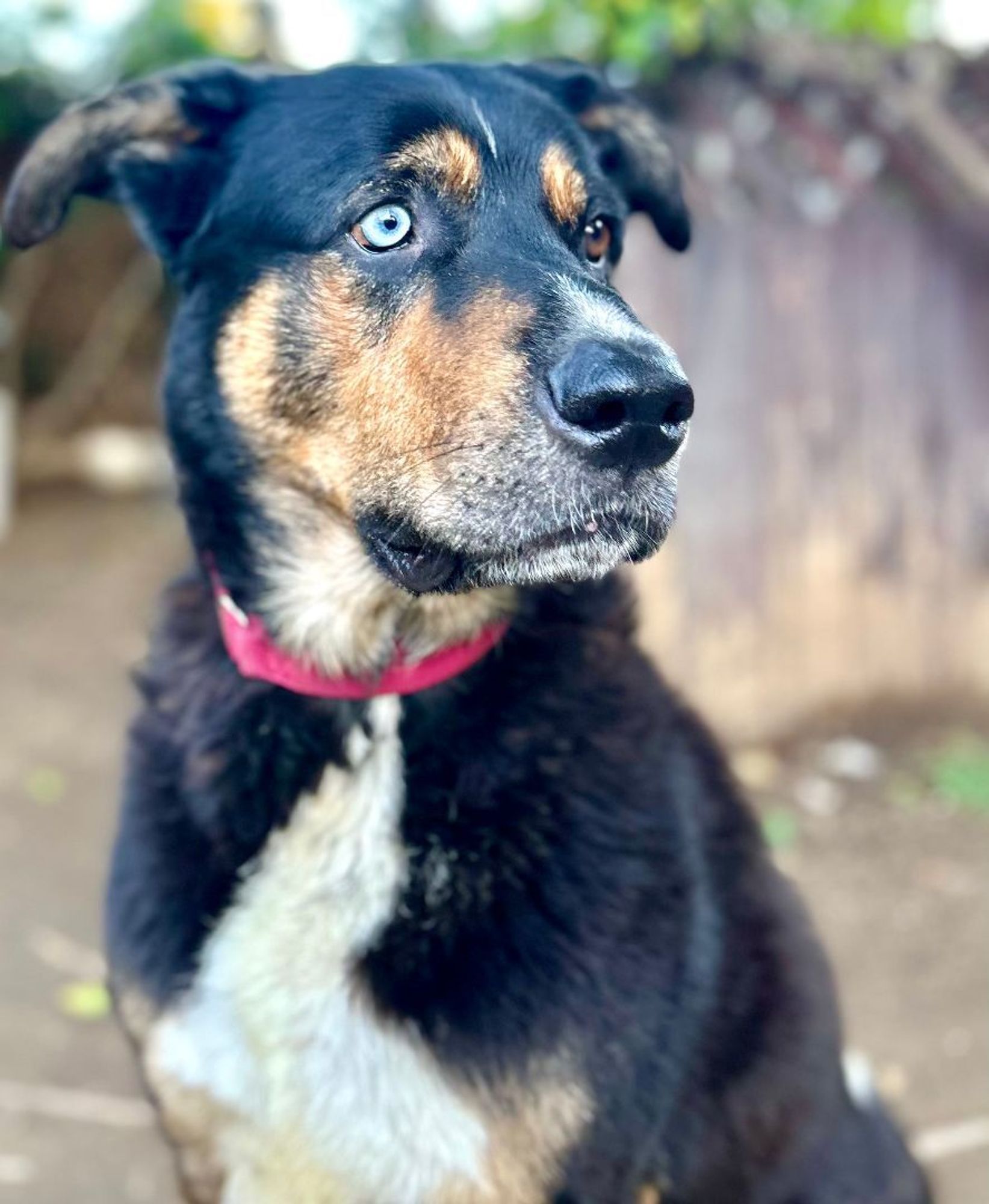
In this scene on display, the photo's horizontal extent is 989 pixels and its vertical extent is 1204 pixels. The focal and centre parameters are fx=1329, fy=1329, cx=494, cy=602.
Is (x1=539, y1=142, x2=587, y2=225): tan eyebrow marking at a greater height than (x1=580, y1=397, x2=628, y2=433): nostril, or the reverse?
(x1=539, y1=142, x2=587, y2=225): tan eyebrow marking

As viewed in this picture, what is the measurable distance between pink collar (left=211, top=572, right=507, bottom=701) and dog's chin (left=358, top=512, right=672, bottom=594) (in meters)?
0.22

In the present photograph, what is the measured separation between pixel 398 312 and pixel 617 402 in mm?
453

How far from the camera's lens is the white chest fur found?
6.74ft

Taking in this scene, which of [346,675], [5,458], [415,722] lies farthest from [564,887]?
[5,458]

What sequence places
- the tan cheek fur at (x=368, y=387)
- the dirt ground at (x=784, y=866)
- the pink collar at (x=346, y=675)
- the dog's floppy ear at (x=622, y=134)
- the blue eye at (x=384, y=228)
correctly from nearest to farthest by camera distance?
the tan cheek fur at (x=368, y=387), the blue eye at (x=384, y=228), the pink collar at (x=346, y=675), the dog's floppy ear at (x=622, y=134), the dirt ground at (x=784, y=866)

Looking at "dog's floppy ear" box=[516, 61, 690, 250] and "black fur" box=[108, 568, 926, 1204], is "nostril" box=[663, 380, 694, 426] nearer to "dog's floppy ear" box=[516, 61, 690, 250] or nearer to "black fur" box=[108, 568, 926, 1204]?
"black fur" box=[108, 568, 926, 1204]

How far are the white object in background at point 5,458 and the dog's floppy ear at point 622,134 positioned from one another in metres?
6.16

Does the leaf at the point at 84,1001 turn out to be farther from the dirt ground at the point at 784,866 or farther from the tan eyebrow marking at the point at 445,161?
the tan eyebrow marking at the point at 445,161

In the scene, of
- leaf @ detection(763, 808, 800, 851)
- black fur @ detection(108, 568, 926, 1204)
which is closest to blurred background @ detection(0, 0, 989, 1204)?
leaf @ detection(763, 808, 800, 851)

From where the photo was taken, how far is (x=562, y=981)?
2086 mm

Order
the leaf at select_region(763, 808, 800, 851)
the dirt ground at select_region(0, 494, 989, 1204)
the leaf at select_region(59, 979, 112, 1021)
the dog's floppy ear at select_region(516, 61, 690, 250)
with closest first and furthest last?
the dog's floppy ear at select_region(516, 61, 690, 250) → the dirt ground at select_region(0, 494, 989, 1204) → the leaf at select_region(59, 979, 112, 1021) → the leaf at select_region(763, 808, 800, 851)

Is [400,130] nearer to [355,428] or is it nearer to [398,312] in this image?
[398,312]

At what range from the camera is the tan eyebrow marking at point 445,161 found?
2.10 meters

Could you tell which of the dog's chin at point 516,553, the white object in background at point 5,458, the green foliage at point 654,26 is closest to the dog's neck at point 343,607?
the dog's chin at point 516,553
